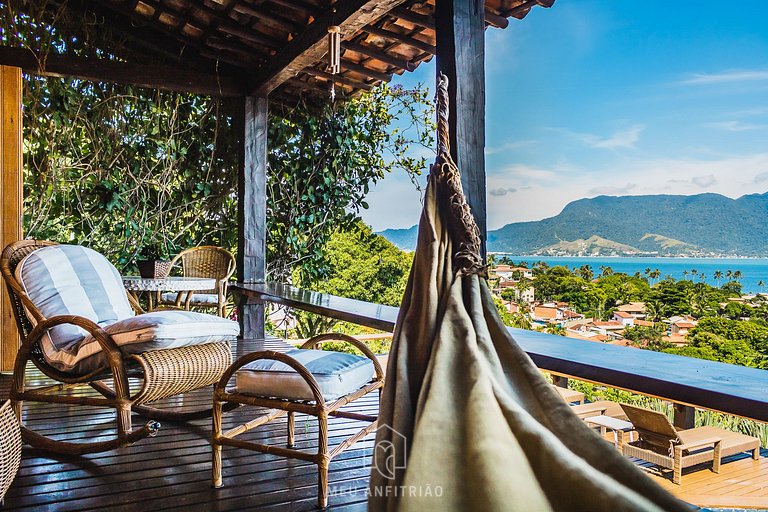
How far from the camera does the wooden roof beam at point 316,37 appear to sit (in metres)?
3.17

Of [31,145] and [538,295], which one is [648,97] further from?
[31,145]

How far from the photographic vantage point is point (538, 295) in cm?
687

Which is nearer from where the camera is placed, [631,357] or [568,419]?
[568,419]

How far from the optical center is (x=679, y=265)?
750 cm

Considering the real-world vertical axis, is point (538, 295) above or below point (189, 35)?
below

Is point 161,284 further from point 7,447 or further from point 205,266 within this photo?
point 7,447

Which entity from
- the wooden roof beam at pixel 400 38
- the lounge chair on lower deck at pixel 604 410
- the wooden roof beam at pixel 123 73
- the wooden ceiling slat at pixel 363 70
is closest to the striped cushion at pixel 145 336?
the wooden roof beam at pixel 400 38

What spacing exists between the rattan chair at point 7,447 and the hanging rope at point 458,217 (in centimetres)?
144

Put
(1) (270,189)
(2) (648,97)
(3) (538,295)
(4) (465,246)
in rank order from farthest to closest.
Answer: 1. (2) (648,97)
2. (3) (538,295)
3. (1) (270,189)
4. (4) (465,246)

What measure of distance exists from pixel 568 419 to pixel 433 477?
0.28 m

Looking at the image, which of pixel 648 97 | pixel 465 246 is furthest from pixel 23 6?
pixel 648 97

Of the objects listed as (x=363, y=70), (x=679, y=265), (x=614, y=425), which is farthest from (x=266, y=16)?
(x=679, y=265)

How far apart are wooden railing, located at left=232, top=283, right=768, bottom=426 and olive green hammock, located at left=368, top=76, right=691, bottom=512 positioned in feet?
1.53
